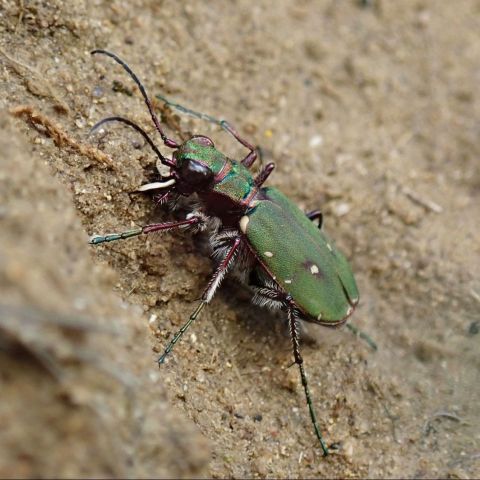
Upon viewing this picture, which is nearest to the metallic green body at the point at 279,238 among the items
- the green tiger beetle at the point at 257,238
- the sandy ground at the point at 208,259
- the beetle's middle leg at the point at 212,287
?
the green tiger beetle at the point at 257,238

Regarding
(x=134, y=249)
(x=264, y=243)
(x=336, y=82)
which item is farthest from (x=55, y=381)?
(x=336, y=82)

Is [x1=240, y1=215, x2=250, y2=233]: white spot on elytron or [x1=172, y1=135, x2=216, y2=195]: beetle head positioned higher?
[x1=172, y1=135, x2=216, y2=195]: beetle head

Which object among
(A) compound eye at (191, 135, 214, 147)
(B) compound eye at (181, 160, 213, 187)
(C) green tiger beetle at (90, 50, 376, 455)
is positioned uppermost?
(A) compound eye at (191, 135, 214, 147)

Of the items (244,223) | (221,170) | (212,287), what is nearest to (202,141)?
(221,170)

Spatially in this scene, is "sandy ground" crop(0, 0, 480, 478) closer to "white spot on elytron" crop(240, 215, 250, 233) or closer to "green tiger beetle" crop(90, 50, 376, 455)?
"green tiger beetle" crop(90, 50, 376, 455)

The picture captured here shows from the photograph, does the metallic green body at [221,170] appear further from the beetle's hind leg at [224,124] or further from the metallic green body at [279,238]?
the beetle's hind leg at [224,124]

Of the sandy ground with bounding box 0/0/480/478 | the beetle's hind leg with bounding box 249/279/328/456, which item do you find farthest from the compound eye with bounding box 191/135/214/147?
the beetle's hind leg with bounding box 249/279/328/456

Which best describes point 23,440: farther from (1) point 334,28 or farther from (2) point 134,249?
(1) point 334,28
